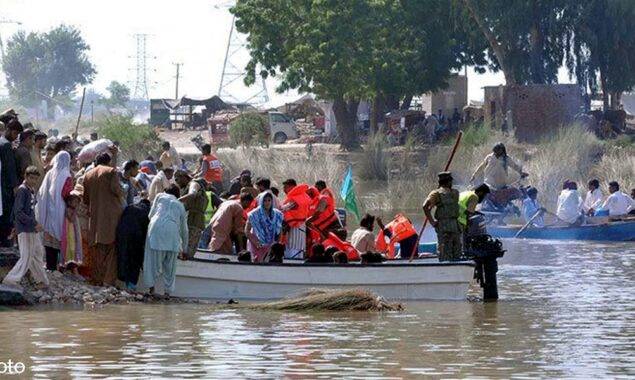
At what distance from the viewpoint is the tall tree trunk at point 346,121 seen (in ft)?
200

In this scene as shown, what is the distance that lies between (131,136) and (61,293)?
108 feet

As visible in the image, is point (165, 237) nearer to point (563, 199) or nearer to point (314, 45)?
→ point (563, 199)

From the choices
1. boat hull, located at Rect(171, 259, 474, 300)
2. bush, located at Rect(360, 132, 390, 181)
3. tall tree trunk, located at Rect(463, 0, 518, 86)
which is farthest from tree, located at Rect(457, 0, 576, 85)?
boat hull, located at Rect(171, 259, 474, 300)

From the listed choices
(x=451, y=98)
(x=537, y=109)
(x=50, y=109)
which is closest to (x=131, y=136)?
(x=537, y=109)

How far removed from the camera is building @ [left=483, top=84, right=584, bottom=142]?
56.0 meters

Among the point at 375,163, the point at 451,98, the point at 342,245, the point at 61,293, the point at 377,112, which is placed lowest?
the point at 61,293

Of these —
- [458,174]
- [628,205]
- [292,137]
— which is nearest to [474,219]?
[628,205]

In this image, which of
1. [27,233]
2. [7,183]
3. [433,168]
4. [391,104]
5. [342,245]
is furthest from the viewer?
[391,104]

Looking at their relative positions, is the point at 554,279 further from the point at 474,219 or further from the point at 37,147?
the point at 37,147

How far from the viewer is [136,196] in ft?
72.9

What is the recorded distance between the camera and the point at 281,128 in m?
68.8

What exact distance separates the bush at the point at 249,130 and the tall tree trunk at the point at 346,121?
9.07 feet

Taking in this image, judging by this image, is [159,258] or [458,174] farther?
[458,174]

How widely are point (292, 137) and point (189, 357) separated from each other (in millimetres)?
53665
